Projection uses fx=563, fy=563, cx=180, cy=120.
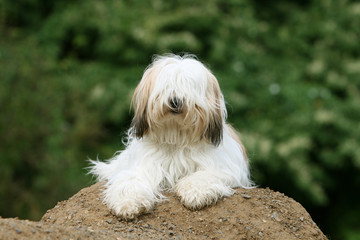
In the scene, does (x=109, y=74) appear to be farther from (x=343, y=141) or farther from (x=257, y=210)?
(x=257, y=210)

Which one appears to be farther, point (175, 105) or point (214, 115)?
point (214, 115)

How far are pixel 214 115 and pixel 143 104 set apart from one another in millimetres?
742

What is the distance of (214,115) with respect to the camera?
582 cm

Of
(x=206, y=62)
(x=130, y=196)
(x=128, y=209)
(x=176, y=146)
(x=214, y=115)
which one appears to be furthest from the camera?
(x=206, y=62)

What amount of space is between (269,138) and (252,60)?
2249 mm

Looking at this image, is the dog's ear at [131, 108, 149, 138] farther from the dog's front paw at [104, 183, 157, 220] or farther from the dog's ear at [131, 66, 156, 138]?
the dog's front paw at [104, 183, 157, 220]

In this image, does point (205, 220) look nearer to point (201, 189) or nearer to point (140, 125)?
point (201, 189)

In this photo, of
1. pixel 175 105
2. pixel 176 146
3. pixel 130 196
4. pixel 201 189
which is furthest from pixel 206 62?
pixel 130 196

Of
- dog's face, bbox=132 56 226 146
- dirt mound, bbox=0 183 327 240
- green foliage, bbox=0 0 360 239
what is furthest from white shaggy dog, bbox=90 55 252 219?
green foliage, bbox=0 0 360 239

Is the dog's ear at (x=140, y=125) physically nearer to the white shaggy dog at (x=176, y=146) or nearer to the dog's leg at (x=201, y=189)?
the white shaggy dog at (x=176, y=146)

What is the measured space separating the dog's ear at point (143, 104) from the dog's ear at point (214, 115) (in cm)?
61

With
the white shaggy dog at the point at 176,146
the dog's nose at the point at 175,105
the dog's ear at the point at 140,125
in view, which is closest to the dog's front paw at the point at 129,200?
the white shaggy dog at the point at 176,146

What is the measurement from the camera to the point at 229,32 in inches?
494

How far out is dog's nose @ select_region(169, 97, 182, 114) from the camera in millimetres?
5598
